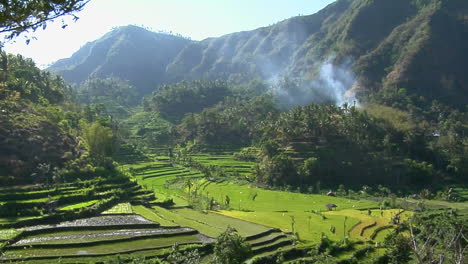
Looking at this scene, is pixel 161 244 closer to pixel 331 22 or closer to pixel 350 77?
pixel 350 77

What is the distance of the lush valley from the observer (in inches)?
1220

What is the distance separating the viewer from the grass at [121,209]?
3704cm

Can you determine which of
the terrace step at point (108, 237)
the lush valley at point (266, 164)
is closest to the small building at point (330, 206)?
the lush valley at point (266, 164)

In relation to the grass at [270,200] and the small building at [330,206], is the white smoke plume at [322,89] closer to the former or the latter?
the grass at [270,200]

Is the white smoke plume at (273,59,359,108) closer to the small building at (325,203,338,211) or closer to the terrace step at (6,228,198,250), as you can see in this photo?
the small building at (325,203,338,211)

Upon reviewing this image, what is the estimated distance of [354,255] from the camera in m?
32.3

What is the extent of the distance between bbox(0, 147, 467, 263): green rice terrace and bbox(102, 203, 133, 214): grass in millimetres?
91

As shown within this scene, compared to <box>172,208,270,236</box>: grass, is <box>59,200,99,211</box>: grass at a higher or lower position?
higher

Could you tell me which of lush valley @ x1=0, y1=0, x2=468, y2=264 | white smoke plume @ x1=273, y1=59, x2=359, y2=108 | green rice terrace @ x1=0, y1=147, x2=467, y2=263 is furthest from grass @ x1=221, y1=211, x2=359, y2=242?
white smoke plume @ x1=273, y1=59, x2=359, y2=108

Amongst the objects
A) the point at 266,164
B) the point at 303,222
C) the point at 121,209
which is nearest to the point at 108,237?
the point at 121,209

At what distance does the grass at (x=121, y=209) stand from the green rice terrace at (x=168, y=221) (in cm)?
9

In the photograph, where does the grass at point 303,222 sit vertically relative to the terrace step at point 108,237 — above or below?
below

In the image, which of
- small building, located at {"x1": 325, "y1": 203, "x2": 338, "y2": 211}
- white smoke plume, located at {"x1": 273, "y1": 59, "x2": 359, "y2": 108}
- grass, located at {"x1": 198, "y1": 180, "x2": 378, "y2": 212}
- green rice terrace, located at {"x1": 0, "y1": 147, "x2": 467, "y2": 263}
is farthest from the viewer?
white smoke plume, located at {"x1": 273, "y1": 59, "x2": 359, "y2": 108}

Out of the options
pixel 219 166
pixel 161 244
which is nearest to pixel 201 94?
pixel 219 166
